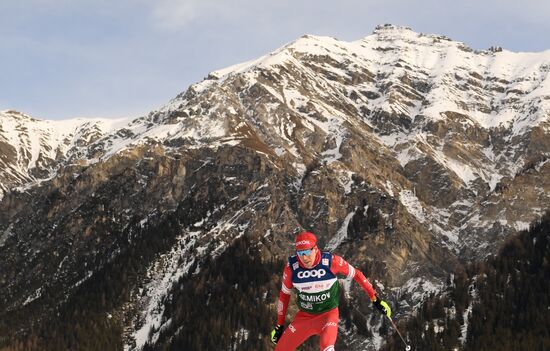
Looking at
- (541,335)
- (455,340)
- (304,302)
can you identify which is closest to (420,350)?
(455,340)

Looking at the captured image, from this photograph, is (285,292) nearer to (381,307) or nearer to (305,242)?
(305,242)

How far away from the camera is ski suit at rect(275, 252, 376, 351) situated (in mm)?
23031

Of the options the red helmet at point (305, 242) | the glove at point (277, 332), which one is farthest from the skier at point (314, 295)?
the red helmet at point (305, 242)

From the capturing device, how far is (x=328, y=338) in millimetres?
22594

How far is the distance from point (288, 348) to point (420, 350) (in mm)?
186248

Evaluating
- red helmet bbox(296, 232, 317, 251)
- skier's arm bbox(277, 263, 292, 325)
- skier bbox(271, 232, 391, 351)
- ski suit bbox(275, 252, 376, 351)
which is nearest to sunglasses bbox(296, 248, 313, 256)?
red helmet bbox(296, 232, 317, 251)

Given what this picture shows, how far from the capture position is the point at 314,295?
23.4 meters

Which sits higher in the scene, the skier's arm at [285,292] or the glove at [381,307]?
the skier's arm at [285,292]

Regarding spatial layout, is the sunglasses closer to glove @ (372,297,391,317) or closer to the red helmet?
the red helmet

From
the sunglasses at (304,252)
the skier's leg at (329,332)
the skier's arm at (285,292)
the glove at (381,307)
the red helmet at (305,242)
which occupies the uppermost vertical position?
the red helmet at (305,242)

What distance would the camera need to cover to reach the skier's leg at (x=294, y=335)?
75.6 ft

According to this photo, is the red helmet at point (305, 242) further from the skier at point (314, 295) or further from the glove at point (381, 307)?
the glove at point (381, 307)

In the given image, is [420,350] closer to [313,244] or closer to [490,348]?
[490,348]

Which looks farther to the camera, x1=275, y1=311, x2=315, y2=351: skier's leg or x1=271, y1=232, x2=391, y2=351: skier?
x1=275, y1=311, x2=315, y2=351: skier's leg
